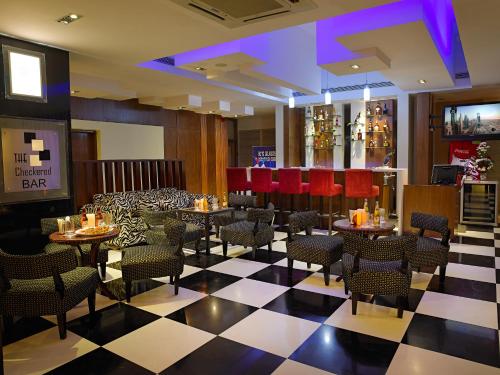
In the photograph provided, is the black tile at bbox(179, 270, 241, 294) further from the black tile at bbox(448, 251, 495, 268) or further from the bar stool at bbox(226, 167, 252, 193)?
the bar stool at bbox(226, 167, 252, 193)

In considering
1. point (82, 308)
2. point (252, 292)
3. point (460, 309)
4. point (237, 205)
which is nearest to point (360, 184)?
point (237, 205)

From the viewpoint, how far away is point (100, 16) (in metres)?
3.34

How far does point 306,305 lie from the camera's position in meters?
3.55

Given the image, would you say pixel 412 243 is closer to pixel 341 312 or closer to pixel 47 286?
pixel 341 312

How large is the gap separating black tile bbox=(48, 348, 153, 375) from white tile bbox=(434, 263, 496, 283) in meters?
3.56

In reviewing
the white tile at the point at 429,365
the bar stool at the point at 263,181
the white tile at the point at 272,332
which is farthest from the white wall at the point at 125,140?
the white tile at the point at 429,365

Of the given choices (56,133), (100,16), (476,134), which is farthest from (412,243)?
(476,134)

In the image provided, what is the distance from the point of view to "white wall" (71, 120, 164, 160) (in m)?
7.70

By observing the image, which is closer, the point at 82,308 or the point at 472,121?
the point at 82,308

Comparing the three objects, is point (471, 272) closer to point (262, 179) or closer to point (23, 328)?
point (262, 179)

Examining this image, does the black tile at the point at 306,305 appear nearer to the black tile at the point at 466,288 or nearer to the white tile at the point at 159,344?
the white tile at the point at 159,344

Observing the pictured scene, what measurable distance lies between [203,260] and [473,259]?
3.63 m

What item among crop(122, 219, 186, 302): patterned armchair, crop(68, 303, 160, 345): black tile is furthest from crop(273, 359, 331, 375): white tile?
crop(122, 219, 186, 302): patterned armchair

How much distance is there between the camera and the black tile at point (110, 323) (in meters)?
3.02
